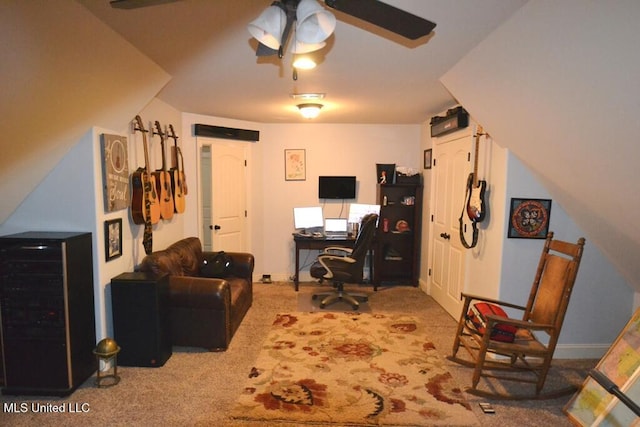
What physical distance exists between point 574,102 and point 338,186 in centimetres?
374

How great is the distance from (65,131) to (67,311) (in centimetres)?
123

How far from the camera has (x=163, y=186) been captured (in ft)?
13.0

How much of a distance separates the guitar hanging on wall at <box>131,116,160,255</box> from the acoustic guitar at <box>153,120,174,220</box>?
139 mm

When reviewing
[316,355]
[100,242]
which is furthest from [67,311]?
[316,355]

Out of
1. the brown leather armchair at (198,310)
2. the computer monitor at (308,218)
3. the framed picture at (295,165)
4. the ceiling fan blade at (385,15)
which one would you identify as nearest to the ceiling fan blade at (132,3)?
the ceiling fan blade at (385,15)

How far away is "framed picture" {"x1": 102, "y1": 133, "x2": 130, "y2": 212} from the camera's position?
2971 mm

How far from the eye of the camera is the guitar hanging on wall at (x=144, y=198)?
11.1ft

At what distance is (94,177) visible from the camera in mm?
2873

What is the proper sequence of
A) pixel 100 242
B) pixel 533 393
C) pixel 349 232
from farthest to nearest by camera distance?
pixel 349 232
pixel 100 242
pixel 533 393

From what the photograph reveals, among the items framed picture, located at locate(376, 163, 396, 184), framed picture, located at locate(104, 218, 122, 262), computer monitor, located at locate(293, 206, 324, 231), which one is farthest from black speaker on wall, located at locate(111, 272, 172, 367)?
framed picture, located at locate(376, 163, 396, 184)

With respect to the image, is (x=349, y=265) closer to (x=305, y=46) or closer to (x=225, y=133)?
(x=225, y=133)

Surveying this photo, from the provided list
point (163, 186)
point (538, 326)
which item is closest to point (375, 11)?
point (538, 326)

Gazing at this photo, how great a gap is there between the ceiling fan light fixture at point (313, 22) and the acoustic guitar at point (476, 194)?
7.98 ft

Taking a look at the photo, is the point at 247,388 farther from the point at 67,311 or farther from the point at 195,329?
the point at 67,311
